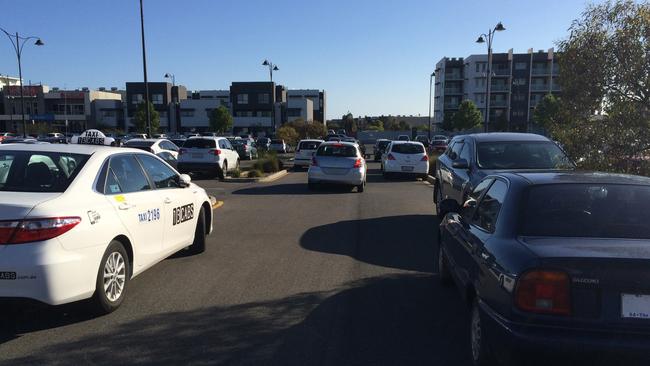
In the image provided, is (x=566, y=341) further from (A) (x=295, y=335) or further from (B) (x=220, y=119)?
(B) (x=220, y=119)

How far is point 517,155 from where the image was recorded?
29.6 ft

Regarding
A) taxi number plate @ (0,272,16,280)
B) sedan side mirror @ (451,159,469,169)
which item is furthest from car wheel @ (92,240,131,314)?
sedan side mirror @ (451,159,469,169)

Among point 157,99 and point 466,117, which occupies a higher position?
point 157,99

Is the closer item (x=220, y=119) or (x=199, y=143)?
(x=199, y=143)

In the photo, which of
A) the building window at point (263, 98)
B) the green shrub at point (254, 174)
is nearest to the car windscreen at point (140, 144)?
the green shrub at point (254, 174)

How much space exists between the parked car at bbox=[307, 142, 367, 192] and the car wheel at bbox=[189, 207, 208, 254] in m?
8.74

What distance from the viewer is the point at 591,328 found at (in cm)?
303

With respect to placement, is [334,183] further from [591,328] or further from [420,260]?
[591,328]

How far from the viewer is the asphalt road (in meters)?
4.12

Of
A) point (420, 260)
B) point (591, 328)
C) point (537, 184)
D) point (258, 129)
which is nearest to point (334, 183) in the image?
point (420, 260)

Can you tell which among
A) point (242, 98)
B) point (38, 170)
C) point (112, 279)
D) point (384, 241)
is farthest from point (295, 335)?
point (242, 98)

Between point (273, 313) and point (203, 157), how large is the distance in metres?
15.8

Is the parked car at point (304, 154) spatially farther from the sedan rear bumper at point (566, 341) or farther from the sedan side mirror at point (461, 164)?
the sedan rear bumper at point (566, 341)

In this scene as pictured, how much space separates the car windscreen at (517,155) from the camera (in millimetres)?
8719
